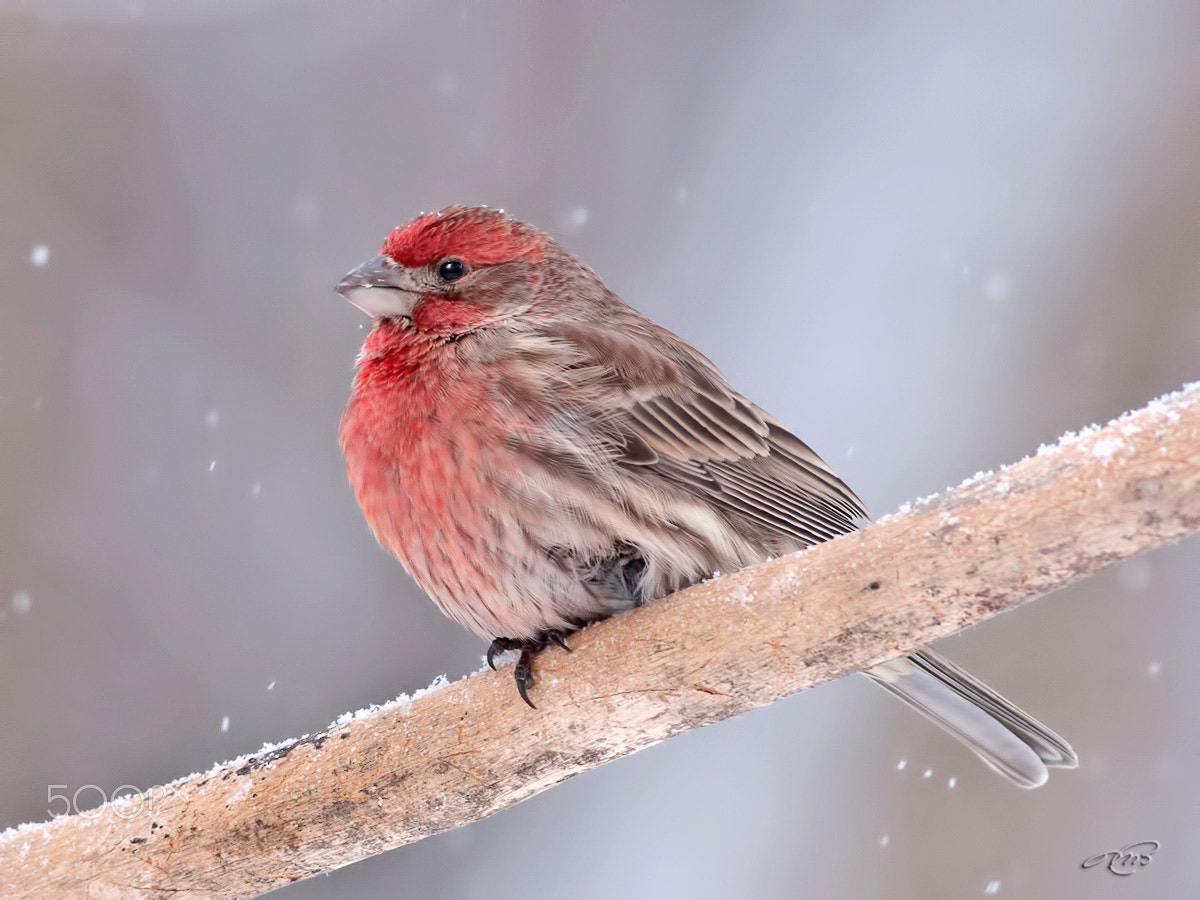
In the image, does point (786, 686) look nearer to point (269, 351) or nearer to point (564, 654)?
point (564, 654)

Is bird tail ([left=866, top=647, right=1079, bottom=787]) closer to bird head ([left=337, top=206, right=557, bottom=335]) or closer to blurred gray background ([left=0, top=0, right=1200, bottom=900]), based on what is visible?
bird head ([left=337, top=206, right=557, bottom=335])

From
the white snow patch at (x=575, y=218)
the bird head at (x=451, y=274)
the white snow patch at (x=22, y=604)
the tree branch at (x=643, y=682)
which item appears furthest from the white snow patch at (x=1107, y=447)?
the white snow patch at (x=22, y=604)

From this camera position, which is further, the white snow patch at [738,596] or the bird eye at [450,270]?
the bird eye at [450,270]

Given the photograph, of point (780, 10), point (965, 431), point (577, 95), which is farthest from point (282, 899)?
point (780, 10)

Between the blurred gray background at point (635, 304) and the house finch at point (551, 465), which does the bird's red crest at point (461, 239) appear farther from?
the blurred gray background at point (635, 304)

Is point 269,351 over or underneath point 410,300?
over
